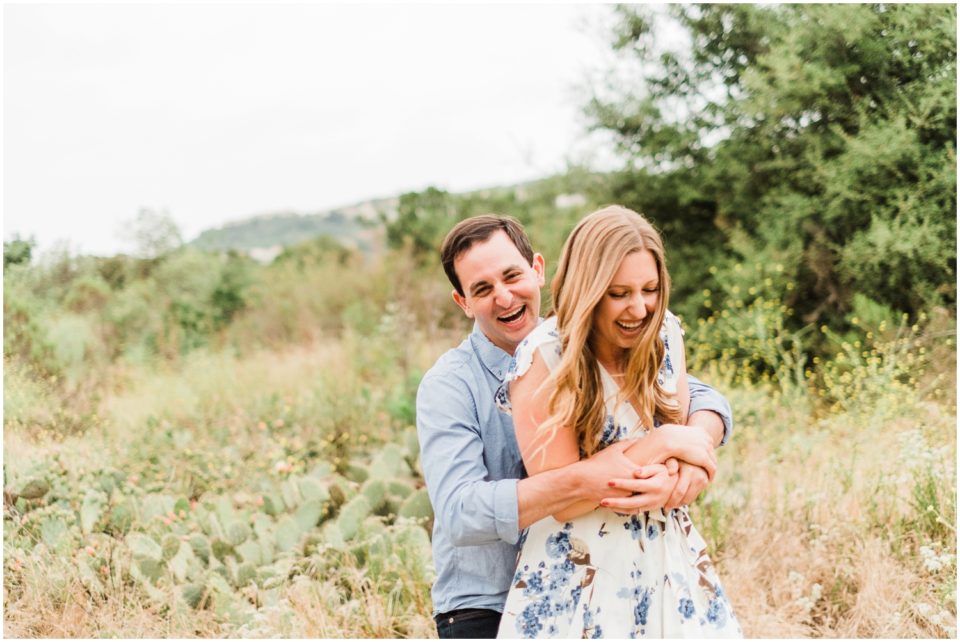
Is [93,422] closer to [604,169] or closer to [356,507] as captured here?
[356,507]

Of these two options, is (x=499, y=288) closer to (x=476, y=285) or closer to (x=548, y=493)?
(x=476, y=285)

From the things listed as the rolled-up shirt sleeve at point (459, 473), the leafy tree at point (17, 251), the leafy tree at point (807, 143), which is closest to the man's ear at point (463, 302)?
the rolled-up shirt sleeve at point (459, 473)

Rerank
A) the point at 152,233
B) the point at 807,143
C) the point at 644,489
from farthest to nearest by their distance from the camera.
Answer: the point at 152,233, the point at 807,143, the point at 644,489

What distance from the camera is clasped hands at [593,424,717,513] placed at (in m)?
1.76

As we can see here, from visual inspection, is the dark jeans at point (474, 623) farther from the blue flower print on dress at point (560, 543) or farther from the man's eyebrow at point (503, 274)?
the man's eyebrow at point (503, 274)

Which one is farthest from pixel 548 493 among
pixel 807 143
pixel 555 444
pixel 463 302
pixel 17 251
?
pixel 807 143

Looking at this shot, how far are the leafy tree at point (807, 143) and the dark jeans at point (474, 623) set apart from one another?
209 inches

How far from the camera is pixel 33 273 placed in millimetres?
5934

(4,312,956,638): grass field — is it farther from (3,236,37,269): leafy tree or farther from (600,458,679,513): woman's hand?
(600,458,679,513): woman's hand

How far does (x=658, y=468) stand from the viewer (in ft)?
5.85

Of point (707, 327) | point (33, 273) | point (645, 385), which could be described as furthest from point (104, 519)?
point (707, 327)

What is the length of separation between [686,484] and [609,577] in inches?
11.2

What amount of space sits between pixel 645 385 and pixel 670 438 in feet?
0.45

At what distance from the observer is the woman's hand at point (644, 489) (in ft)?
5.74
